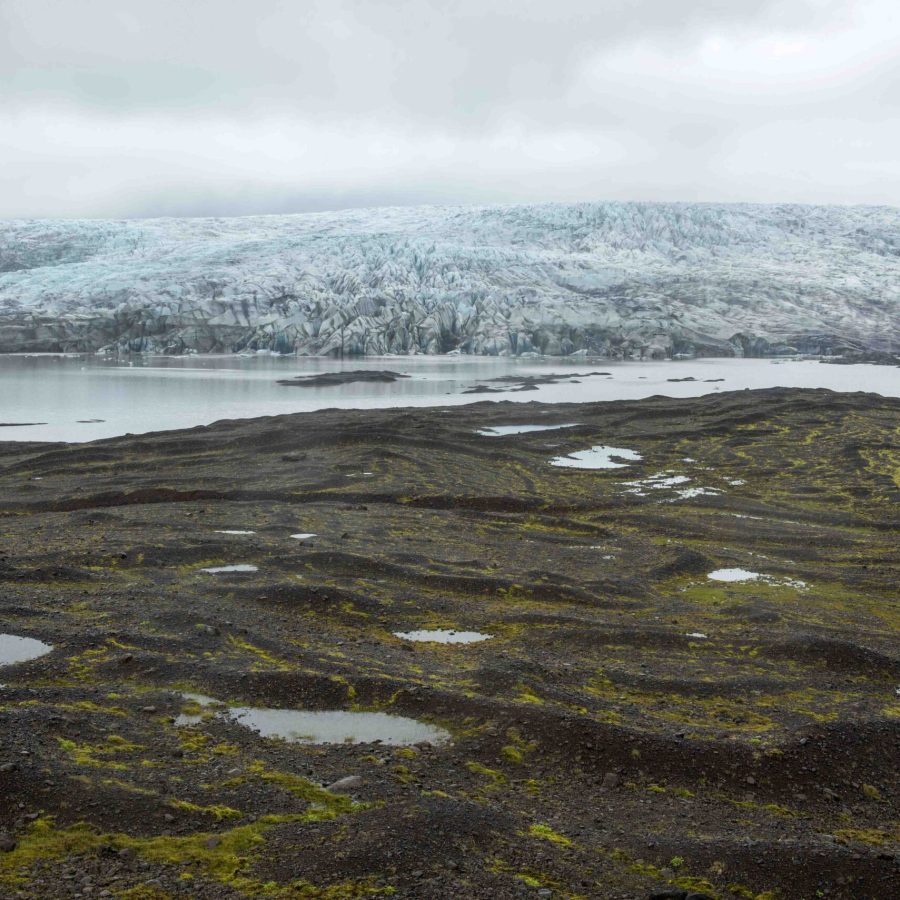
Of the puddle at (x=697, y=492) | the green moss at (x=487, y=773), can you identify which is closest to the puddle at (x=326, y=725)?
the green moss at (x=487, y=773)

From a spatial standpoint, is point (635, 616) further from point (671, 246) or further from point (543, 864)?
point (671, 246)

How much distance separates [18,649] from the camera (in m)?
10.5

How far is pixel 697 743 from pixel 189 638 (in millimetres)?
5710

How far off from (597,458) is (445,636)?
18.5 metres

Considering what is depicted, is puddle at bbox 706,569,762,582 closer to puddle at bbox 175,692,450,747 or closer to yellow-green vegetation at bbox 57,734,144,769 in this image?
puddle at bbox 175,692,450,747

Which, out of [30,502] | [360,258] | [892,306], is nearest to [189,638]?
[30,502]

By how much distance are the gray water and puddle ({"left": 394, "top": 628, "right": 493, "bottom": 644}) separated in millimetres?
23926

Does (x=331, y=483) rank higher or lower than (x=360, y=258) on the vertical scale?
lower

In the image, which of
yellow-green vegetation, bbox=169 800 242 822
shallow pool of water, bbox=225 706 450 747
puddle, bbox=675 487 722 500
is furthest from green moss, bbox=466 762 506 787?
puddle, bbox=675 487 722 500

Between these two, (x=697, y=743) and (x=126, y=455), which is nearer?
(x=697, y=743)

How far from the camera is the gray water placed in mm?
39406

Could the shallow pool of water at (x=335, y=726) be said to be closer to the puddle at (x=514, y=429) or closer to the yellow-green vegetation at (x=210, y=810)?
the yellow-green vegetation at (x=210, y=810)

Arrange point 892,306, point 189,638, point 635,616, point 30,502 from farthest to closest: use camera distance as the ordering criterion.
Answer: point 892,306 < point 30,502 < point 635,616 < point 189,638

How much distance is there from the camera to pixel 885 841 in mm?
7047
